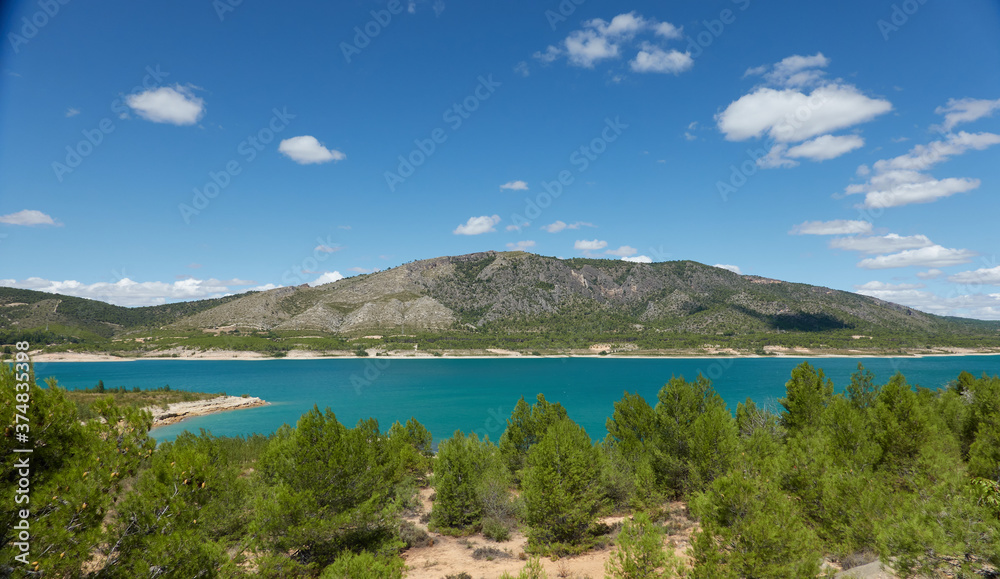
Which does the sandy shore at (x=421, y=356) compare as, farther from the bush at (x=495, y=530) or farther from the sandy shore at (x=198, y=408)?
the bush at (x=495, y=530)

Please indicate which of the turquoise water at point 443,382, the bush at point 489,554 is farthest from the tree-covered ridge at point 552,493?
the turquoise water at point 443,382

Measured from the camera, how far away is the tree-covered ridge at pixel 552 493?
715cm

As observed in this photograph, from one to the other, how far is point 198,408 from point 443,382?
50.0 metres

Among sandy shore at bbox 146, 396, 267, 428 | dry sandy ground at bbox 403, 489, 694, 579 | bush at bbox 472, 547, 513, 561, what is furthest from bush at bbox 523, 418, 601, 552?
sandy shore at bbox 146, 396, 267, 428

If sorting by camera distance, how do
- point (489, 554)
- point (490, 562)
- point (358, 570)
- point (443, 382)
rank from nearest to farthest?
1. point (358, 570)
2. point (490, 562)
3. point (489, 554)
4. point (443, 382)

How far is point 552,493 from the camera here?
1575 cm

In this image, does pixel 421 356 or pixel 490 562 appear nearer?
pixel 490 562

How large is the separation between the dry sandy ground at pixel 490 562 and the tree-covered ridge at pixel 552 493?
19.0 inches

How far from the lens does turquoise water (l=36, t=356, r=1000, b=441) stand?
58625 millimetres

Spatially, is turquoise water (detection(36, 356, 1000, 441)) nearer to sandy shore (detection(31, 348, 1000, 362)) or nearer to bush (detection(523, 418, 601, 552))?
sandy shore (detection(31, 348, 1000, 362))

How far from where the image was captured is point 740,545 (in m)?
10.6

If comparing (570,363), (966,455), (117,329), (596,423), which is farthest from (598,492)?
(117,329)

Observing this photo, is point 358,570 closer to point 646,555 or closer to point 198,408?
point 646,555

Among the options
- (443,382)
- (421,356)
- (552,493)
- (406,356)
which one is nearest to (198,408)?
(443,382)
